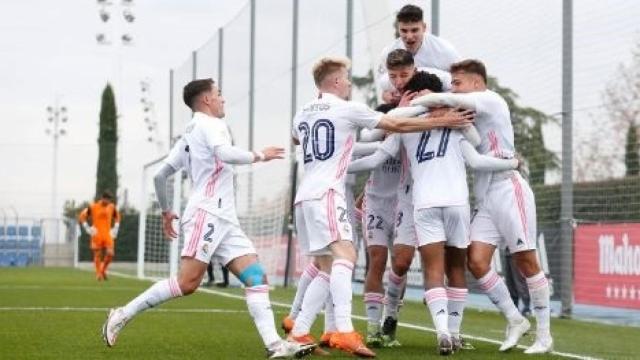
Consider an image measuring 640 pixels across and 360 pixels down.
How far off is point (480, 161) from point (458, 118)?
Result: 33 centimetres

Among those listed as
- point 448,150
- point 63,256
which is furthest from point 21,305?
point 63,256

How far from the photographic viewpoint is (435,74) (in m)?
7.73

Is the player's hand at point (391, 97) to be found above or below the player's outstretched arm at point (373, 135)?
above

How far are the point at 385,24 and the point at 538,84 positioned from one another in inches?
135

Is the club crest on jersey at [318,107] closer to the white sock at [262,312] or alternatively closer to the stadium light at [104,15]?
the white sock at [262,312]

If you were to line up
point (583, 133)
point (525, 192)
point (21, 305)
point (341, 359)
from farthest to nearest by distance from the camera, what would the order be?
point (583, 133) → point (21, 305) → point (525, 192) → point (341, 359)

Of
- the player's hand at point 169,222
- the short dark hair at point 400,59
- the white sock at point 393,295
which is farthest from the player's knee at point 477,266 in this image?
the player's hand at point 169,222

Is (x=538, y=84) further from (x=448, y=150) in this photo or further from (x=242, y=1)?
(x=242, y=1)

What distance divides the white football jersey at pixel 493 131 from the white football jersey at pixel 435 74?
0.38 m

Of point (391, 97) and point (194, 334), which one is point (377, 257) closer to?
point (391, 97)

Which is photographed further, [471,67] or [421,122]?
[471,67]

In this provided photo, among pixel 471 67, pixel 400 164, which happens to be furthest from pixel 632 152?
pixel 471 67

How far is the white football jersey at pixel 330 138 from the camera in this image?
7055 millimetres

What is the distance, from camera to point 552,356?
7.37 meters
